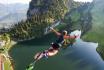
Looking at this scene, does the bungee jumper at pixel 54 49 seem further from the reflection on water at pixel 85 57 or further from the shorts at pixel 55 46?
the reflection on water at pixel 85 57

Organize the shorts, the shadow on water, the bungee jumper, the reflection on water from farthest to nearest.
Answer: the reflection on water < the shadow on water < the shorts < the bungee jumper

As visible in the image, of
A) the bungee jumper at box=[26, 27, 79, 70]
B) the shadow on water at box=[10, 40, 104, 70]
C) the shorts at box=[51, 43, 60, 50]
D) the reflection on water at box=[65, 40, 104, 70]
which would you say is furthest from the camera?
the reflection on water at box=[65, 40, 104, 70]

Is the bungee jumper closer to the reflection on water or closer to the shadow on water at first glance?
the shadow on water

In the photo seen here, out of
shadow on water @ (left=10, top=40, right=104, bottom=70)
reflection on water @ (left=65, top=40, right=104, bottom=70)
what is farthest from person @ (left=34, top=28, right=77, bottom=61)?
reflection on water @ (left=65, top=40, right=104, bottom=70)

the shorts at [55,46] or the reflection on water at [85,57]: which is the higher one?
the shorts at [55,46]

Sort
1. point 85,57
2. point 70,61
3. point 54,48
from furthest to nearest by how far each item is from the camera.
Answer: point 85,57, point 70,61, point 54,48

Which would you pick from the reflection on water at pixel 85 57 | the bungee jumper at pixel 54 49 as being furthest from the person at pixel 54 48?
the reflection on water at pixel 85 57

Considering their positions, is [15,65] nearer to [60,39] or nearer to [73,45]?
A: [73,45]

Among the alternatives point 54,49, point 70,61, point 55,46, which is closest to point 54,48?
point 54,49

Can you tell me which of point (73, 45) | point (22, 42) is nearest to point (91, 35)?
point (73, 45)

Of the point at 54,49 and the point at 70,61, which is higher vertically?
the point at 54,49

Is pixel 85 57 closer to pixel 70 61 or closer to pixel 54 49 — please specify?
pixel 70 61
